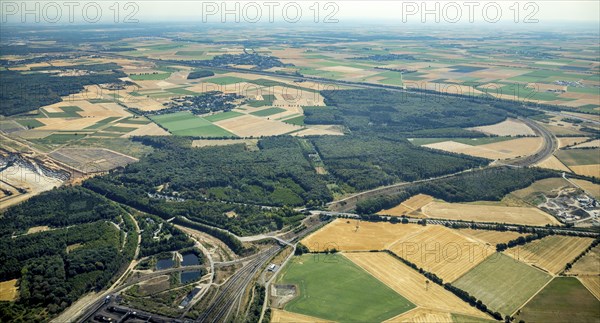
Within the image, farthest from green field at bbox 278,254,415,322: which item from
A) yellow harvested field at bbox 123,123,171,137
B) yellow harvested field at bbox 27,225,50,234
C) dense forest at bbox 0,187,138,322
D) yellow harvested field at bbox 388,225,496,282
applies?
yellow harvested field at bbox 123,123,171,137

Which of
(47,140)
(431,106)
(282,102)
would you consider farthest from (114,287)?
(431,106)

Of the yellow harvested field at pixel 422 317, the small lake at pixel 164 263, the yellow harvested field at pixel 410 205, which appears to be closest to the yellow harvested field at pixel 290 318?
the yellow harvested field at pixel 422 317

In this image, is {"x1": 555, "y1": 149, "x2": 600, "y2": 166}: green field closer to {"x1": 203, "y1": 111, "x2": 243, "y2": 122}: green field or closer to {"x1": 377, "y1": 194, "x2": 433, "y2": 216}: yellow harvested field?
{"x1": 377, "y1": 194, "x2": 433, "y2": 216}: yellow harvested field

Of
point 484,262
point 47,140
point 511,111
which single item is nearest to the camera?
point 484,262

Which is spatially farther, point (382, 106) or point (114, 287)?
point (382, 106)

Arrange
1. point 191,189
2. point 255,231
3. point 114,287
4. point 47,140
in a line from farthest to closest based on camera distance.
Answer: point 47,140
point 191,189
point 255,231
point 114,287

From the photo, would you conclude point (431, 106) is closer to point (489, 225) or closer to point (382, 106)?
point (382, 106)

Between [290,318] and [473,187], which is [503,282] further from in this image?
[473,187]
